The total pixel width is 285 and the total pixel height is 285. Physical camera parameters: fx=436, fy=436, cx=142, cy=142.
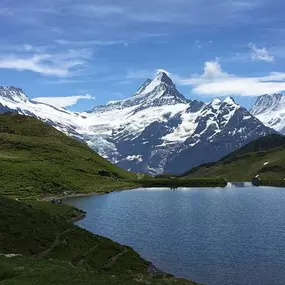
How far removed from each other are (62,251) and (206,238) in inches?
1725

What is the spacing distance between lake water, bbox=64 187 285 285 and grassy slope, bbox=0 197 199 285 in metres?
9.30

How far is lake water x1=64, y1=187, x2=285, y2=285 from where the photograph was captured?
79125mm

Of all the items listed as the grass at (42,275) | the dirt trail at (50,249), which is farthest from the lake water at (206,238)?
the grass at (42,275)

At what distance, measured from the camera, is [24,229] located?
80.8 m

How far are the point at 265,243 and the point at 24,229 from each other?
5569 centimetres

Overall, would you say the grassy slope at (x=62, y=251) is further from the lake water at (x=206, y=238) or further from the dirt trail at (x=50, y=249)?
the lake water at (x=206, y=238)

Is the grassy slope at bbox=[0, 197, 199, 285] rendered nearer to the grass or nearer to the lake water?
the grass

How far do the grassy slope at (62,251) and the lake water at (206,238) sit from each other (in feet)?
30.5

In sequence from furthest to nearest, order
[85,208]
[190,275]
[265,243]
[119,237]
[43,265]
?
[85,208], [119,237], [265,243], [190,275], [43,265]

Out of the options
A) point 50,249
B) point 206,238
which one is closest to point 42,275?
point 50,249

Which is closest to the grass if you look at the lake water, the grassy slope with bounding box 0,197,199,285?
the grassy slope with bounding box 0,197,199,285

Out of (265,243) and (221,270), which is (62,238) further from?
(265,243)

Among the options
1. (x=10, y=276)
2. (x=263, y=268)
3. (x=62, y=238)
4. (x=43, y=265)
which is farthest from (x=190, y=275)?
(x=10, y=276)

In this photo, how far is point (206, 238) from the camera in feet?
356
